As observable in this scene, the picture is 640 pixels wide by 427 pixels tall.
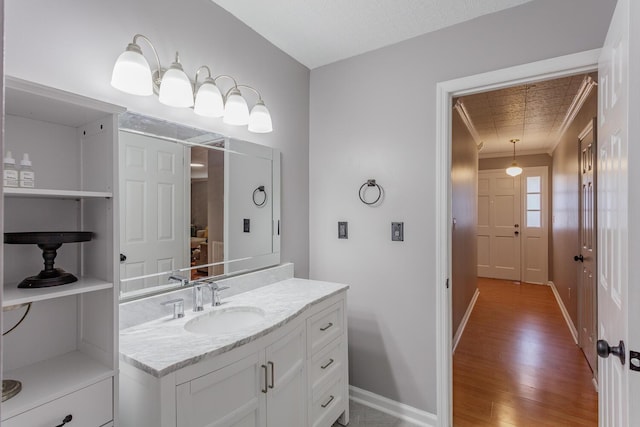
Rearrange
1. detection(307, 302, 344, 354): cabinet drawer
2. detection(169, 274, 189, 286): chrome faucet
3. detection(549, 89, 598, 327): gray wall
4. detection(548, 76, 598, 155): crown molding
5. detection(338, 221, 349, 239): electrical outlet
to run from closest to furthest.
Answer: detection(169, 274, 189, 286): chrome faucet, detection(307, 302, 344, 354): cabinet drawer, detection(338, 221, 349, 239): electrical outlet, detection(548, 76, 598, 155): crown molding, detection(549, 89, 598, 327): gray wall

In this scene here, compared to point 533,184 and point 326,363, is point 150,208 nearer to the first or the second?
point 326,363

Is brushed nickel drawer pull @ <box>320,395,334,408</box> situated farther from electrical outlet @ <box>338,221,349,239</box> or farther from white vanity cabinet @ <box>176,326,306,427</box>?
electrical outlet @ <box>338,221,349,239</box>

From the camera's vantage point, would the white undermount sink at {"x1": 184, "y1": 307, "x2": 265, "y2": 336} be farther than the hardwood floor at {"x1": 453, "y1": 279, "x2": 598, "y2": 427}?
No

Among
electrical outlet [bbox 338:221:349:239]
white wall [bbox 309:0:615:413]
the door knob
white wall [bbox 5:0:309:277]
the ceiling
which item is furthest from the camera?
the ceiling

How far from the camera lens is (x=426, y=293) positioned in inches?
82.2

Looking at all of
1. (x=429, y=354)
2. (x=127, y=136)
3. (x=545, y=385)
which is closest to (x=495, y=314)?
(x=545, y=385)

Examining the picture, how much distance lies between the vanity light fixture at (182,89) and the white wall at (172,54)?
2.6 inches

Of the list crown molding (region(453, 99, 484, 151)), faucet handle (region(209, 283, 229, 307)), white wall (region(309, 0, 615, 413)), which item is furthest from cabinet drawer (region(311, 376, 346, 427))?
crown molding (region(453, 99, 484, 151))

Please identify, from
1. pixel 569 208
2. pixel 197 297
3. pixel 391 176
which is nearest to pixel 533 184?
pixel 569 208

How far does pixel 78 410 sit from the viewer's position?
0.97 metres

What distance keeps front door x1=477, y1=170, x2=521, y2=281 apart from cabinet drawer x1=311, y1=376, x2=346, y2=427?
5435 mm

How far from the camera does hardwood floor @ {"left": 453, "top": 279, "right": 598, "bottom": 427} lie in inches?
86.4

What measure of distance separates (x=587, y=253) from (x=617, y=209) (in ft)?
7.40

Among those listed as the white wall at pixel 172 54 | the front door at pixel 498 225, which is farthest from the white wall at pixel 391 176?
the front door at pixel 498 225
